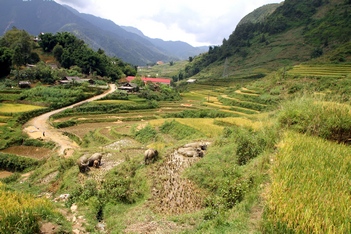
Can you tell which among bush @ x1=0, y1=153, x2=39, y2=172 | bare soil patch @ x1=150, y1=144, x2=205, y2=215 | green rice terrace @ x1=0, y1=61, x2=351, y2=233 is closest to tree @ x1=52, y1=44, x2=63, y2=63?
bush @ x1=0, y1=153, x2=39, y2=172

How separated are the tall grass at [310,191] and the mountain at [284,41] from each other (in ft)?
242

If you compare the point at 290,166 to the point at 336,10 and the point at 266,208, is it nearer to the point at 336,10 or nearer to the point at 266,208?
the point at 266,208

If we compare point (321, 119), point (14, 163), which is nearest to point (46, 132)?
point (14, 163)

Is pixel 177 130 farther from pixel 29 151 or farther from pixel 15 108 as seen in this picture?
pixel 15 108

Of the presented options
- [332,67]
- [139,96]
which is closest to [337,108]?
[332,67]

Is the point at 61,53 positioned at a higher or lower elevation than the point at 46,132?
higher

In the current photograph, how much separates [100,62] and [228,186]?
2690 inches

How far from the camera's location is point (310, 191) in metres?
4.07

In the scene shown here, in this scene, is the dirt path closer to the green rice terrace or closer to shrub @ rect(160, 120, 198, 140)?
the green rice terrace

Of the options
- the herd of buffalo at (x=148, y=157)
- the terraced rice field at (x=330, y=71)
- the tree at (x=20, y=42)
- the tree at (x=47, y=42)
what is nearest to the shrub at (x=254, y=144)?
the herd of buffalo at (x=148, y=157)

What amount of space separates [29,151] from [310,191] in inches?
1026

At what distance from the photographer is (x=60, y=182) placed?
12258mm

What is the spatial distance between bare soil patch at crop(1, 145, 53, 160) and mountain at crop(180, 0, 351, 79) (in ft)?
217

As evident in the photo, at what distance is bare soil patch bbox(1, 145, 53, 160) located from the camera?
2283cm
